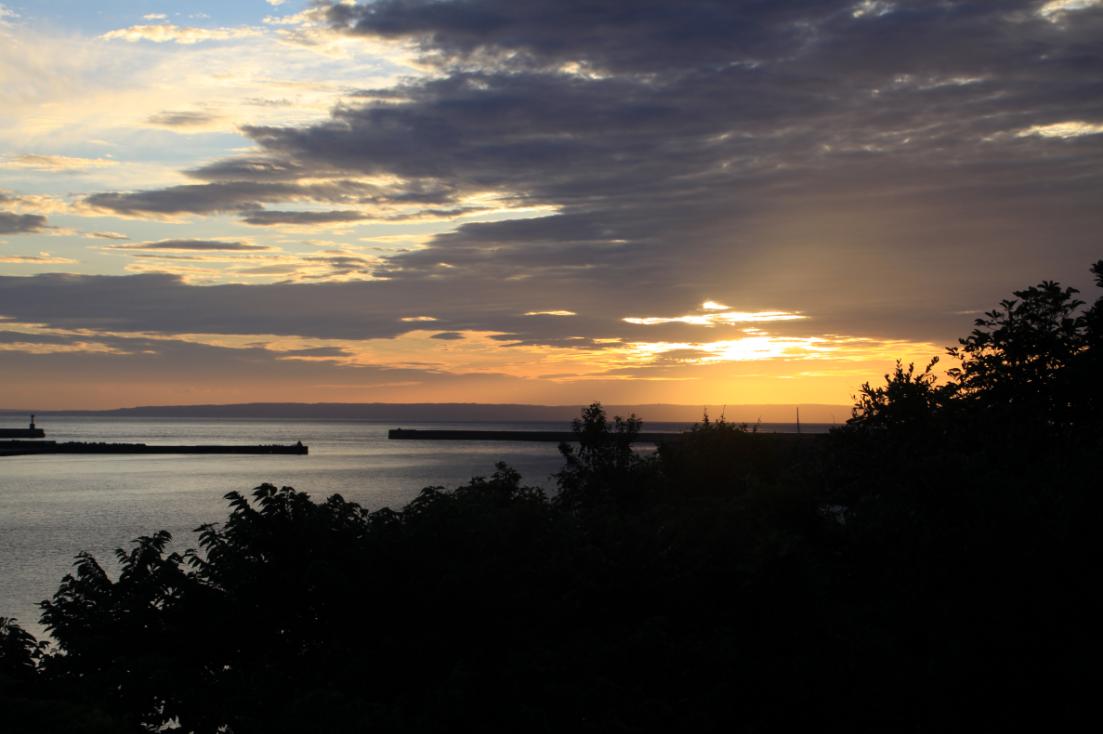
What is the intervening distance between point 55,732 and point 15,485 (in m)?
139

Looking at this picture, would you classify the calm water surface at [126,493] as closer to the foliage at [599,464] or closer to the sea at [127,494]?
the sea at [127,494]

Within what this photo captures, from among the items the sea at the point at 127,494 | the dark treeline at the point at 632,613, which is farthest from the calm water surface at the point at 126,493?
the dark treeline at the point at 632,613

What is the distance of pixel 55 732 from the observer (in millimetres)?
11305

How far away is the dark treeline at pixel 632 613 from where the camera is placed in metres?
15.6

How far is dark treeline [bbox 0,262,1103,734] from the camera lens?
15.6 metres

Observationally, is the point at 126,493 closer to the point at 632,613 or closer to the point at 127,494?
the point at 127,494

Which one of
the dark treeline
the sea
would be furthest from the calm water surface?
the dark treeline

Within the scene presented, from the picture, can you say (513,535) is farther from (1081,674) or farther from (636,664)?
(1081,674)

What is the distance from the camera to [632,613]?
66.4 feet

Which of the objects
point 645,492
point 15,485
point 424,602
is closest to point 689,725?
point 424,602

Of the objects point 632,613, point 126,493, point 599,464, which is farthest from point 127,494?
point 632,613

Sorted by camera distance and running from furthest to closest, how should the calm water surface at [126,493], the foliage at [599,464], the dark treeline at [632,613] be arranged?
the calm water surface at [126,493] < the foliage at [599,464] < the dark treeline at [632,613]

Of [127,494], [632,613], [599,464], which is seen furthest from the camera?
[127,494]

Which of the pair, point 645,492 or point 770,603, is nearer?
point 770,603
